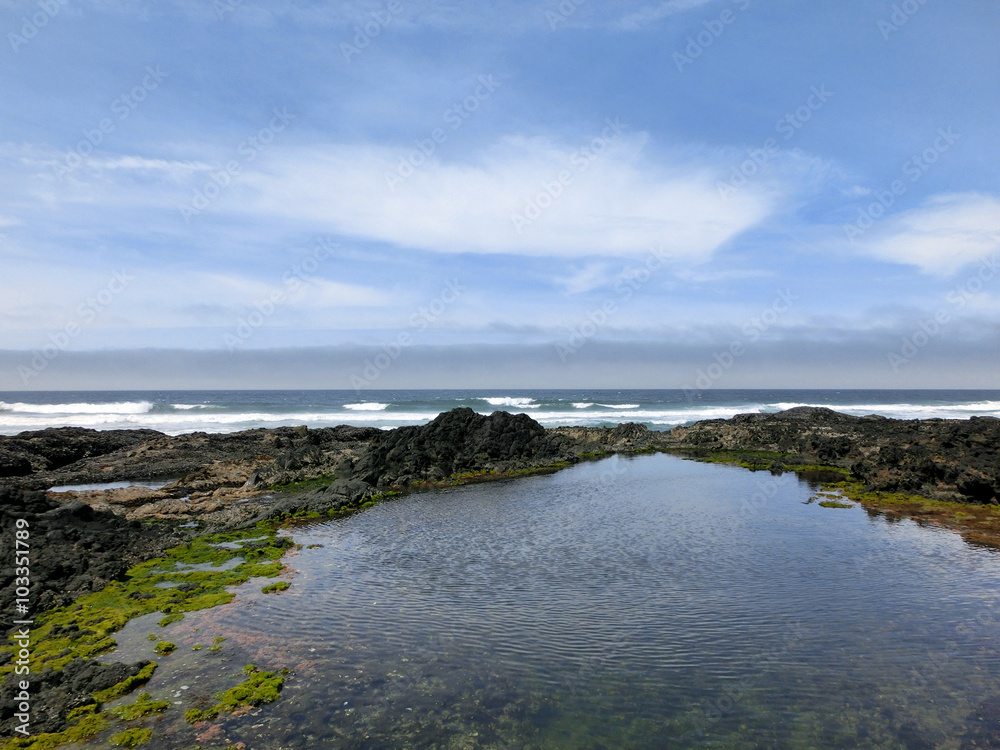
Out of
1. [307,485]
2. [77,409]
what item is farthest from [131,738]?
[77,409]

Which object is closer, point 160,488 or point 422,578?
point 422,578

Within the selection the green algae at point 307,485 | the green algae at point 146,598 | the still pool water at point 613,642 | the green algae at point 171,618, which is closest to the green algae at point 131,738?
the still pool water at point 613,642

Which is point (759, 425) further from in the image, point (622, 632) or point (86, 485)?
point (86, 485)

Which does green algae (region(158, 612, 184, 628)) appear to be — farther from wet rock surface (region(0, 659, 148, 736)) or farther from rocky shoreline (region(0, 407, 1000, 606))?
rocky shoreline (region(0, 407, 1000, 606))

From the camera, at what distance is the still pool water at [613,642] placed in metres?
8.98

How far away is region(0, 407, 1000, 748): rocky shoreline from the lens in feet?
57.4

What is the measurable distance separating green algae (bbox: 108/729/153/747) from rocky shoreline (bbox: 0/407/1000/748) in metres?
1.40

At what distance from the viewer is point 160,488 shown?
30859 millimetres

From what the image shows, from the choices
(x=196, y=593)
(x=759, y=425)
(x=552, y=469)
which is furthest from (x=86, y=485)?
(x=759, y=425)

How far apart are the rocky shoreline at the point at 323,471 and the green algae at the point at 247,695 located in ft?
7.99

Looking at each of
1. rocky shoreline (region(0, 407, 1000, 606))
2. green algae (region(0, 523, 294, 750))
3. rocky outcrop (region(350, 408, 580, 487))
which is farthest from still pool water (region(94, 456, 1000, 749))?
rocky outcrop (region(350, 408, 580, 487))

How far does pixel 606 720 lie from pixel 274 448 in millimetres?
41041

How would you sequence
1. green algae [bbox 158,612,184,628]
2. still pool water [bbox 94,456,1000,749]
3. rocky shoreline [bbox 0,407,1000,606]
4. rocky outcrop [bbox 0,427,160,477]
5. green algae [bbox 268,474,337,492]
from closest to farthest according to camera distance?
still pool water [bbox 94,456,1000,749] → green algae [bbox 158,612,184,628] → rocky shoreline [bbox 0,407,1000,606] → green algae [bbox 268,474,337,492] → rocky outcrop [bbox 0,427,160,477]

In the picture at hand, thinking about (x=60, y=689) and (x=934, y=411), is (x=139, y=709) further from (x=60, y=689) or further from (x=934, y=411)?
(x=934, y=411)
